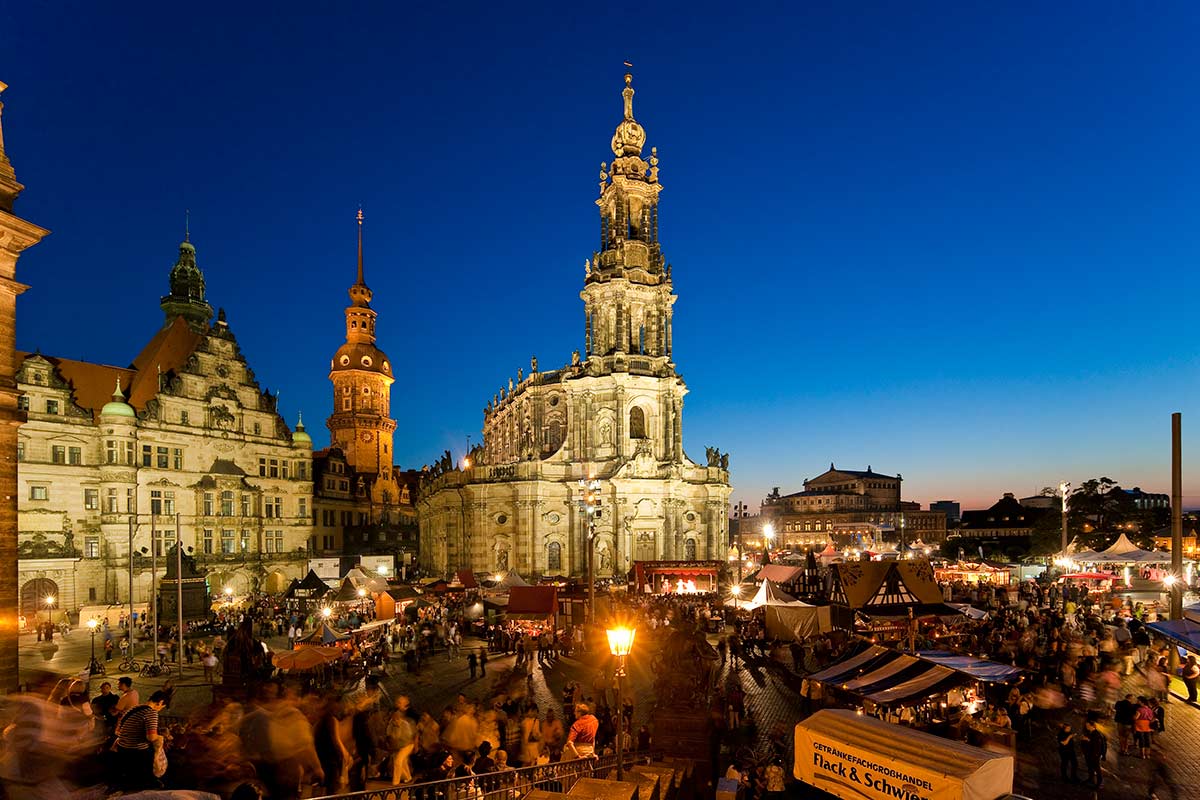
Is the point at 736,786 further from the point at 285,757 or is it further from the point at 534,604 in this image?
the point at 534,604

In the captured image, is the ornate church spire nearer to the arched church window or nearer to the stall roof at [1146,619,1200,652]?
the arched church window

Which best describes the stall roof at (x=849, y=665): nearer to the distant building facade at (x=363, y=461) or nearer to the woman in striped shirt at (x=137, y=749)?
the woman in striped shirt at (x=137, y=749)

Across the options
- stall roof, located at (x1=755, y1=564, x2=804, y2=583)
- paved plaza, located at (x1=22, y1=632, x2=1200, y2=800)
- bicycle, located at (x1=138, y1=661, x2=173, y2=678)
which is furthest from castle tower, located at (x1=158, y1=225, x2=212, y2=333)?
stall roof, located at (x1=755, y1=564, x2=804, y2=583)

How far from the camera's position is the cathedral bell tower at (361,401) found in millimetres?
91438

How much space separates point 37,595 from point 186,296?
37.6 meters

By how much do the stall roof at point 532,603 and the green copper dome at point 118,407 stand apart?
2992 centimetres

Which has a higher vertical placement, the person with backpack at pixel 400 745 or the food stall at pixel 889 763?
the food stall at pixel 889 763

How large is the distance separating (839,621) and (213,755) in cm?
1878

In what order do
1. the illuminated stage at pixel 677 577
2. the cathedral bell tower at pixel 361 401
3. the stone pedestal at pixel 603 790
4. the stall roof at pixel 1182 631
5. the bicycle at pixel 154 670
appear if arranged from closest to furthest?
1. the stone pedestal at pixel 603 790
2. the stall roof at pixel 1182 631
3. the bicycle at pixel 154 670
4. the illuminated stage at pixel 677 577
5. the cathedral bell tower at pixel 361 401

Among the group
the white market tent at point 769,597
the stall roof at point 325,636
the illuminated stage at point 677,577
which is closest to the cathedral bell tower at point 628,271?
the illuminated stage at point 677,577

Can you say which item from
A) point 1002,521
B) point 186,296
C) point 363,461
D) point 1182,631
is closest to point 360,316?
point 363,461

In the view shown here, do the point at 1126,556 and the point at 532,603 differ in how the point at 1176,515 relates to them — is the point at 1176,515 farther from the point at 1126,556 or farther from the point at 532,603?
the point at 532,603

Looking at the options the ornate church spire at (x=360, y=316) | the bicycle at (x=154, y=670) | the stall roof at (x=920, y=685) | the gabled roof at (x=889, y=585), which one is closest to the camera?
the stall roof at (x=920, y=685)

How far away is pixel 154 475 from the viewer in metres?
47.4
